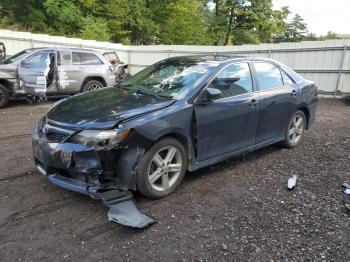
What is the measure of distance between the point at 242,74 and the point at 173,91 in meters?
1.28

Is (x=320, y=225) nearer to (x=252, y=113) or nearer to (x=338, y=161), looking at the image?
(x=252, y=113)

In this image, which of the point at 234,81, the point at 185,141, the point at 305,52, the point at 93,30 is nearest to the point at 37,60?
the point at 234,81

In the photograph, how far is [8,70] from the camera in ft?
31.0

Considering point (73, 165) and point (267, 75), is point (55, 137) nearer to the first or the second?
point (73, 165)

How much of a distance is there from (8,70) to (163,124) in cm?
748

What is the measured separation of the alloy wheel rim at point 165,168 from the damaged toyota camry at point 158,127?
0.5 inches

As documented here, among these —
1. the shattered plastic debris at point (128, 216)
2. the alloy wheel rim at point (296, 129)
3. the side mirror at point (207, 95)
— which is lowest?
the shattered plastic debris at point (128, 216)

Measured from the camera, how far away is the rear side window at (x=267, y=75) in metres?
5.26

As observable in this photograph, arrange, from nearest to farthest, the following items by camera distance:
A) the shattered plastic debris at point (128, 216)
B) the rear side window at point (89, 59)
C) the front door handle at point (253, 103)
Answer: the shattered plastic debris at point (128, 216), the front door handle at point (253, 103), the rear side window at point (89, 59)

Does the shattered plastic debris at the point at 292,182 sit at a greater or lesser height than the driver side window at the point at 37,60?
lesser

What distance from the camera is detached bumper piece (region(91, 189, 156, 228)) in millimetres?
3279

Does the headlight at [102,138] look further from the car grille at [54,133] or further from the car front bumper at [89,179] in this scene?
the car grille at [54,133]

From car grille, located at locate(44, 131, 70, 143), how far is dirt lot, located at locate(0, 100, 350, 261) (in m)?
0.72

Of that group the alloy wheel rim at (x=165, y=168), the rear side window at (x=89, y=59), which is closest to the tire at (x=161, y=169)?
the alloy wheel rim at (x=165, y=168)
